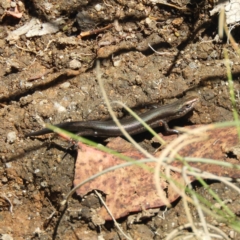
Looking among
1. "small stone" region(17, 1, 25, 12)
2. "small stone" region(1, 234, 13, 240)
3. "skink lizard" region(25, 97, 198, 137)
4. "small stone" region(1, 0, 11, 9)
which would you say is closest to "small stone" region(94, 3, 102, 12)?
"small stone" region(17, 1, 25, 12)

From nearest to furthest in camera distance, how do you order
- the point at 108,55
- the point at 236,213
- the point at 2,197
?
1. the point at 236,213
2. the point at 2,197
3. the point at 108,55

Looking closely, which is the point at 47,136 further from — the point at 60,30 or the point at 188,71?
the point at 188,71

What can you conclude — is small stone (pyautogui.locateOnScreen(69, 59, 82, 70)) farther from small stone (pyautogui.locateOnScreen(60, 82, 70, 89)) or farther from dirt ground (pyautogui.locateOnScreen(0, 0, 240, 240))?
small stone (pyautogui.locateOnScreen(60, 82, 70, 89))

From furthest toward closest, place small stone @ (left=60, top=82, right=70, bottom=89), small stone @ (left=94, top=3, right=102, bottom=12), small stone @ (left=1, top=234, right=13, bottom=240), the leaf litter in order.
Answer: small stone @ (left=94, top=3, right=102, bottom=12)
small stone @ (left=60, top=82, right=70, bottom=89)
small stone @ (left=1, top=234, right=13, bottom=240)
the leaf litter

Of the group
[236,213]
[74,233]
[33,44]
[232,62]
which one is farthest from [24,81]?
[236,213]

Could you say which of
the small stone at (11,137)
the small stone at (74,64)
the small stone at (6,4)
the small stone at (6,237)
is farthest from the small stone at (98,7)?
the small stone at (6,237)
